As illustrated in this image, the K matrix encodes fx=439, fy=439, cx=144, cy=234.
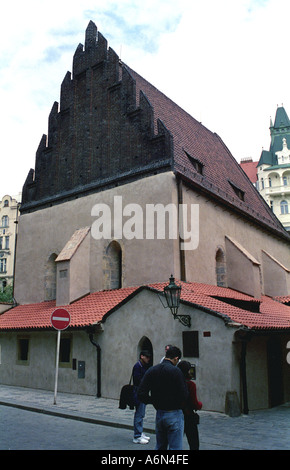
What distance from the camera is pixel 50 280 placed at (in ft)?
68.8

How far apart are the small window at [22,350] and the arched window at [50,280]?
8.76ft

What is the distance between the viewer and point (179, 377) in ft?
18.7

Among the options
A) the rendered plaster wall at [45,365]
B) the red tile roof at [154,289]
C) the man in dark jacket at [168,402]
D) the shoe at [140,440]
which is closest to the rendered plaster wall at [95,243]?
the red tile roof at [154,289]

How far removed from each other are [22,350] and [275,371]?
1036cm

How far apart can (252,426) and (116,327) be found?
592cm

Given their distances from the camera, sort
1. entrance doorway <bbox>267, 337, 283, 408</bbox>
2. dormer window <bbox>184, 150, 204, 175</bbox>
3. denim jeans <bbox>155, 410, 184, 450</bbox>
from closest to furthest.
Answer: denim jeans <bbox>155, 410, 184, 450</bbox>
entrance doorway <bbox>267, 337, 283, 408</bbox>
dormer window <bbox>184, 150, 204, 175</bbox>

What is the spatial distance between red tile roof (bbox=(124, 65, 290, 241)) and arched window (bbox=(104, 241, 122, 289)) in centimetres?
432

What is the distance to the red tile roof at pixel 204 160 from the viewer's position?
1969 centimetres

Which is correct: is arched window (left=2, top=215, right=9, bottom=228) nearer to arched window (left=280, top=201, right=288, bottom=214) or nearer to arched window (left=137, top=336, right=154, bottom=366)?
arched window (left=280, top=201, right=288, bottom=214)

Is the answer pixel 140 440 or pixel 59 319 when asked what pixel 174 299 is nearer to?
pixel 59 319

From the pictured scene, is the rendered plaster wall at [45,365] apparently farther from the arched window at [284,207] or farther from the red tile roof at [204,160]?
the arched window at [284,207]

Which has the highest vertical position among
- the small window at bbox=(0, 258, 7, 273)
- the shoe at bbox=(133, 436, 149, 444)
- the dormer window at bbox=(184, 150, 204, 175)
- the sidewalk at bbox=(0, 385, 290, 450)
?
the small window at bbox=(0, 258, 7, 273)

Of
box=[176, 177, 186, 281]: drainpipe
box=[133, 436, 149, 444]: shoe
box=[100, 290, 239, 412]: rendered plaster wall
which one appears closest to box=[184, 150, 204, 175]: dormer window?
box=[176, 177, 186, 281]: drainpipe

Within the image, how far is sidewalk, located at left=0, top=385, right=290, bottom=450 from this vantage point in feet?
26.3
